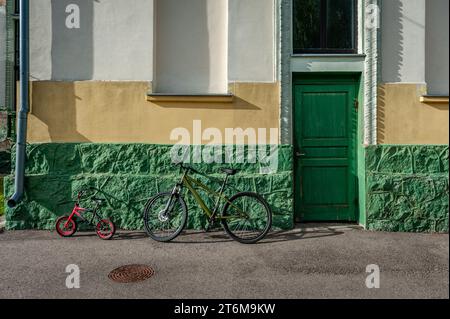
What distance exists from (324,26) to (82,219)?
514 cm

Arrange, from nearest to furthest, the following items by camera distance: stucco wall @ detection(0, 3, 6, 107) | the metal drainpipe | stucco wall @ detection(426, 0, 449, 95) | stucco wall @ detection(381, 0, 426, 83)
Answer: the metal drainpipe
stucco wall @ detection(381, 0, 426, 83)
stucco wall @ detection(426, 0, 449, 95)
stucco wall @ detection(0, 3, 6, 107)

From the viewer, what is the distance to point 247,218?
5277 millimetres

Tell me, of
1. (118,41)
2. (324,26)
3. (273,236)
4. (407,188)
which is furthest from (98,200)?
(407,188)

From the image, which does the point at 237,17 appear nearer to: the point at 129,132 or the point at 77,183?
the point at 129,132

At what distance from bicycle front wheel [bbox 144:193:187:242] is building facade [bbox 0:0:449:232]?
1.21 ft

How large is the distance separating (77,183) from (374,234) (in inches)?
191

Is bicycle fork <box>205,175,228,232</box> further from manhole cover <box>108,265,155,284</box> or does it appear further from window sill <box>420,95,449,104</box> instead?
window sill <box>420,95,449,104</box>

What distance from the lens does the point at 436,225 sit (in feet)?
18.2

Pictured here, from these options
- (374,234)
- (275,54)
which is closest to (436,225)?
(374,234)

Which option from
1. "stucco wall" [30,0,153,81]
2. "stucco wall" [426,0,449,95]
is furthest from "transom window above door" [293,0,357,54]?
"stucco wall" [30,0,153,81]

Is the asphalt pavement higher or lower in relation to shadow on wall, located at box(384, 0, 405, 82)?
lower

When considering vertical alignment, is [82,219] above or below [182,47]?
below

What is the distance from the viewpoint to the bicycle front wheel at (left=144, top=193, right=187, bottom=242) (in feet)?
16.6

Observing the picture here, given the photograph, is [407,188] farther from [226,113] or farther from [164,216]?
[164,216]
